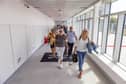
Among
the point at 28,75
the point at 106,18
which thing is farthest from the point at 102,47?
the point at 28,75

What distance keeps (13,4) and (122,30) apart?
12.5 ft

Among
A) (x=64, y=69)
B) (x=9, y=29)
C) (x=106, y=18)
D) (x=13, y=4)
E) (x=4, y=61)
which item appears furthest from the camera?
(x=106, y=18)

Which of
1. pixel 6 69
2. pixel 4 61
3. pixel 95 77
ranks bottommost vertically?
pixel 95 77

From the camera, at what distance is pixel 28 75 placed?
3.78m

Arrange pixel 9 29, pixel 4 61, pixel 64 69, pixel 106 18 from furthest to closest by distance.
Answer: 1. pixel 106 18
2. pixel 64 69
3. pixel 9 29
4. pixel 4 61

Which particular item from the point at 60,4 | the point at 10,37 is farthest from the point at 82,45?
the point at 60,4

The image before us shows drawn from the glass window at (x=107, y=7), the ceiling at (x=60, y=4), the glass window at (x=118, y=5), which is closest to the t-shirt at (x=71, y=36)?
the ceiling at (x=60, y=4)

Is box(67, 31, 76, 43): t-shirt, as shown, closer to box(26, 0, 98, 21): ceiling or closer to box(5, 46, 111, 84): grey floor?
box(5, 46, 111, 84): grey floor

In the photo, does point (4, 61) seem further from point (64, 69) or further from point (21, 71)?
point (64, 69)

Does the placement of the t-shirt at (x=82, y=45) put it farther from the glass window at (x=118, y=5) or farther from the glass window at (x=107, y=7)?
the glass window at (x=107, y=7)

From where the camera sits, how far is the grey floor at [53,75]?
3383 mm

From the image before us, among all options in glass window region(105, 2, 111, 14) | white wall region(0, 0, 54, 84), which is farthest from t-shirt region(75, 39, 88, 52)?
white wall region(0, 0, 54, 84)

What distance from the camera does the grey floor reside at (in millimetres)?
3383

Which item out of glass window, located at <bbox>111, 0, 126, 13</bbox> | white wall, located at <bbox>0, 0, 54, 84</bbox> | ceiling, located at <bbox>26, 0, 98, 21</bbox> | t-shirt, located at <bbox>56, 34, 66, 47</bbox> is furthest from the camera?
ceiling, located at <bbox>26, 0, 98, 21</bbox>
